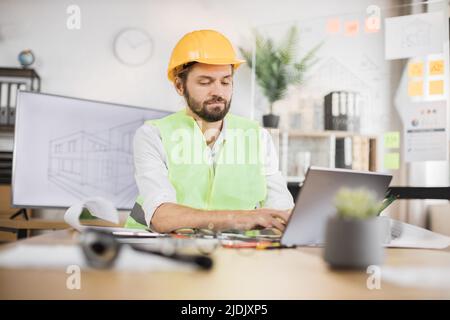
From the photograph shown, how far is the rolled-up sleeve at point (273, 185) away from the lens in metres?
1.52

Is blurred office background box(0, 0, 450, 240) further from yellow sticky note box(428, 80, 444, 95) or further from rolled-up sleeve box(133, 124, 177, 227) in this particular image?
rolled-up sleeve box(133, 124, 177, 227)

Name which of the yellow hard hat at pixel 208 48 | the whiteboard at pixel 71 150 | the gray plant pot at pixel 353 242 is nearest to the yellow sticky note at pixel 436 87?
the whiteboard at pixel 71 150

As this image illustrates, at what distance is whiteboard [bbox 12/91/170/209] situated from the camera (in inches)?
82.3

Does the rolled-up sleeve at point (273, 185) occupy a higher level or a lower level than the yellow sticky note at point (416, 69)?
lower

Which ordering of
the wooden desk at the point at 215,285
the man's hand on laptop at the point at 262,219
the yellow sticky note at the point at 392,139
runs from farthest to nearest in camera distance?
the yellow sticky note at the point at 392,139
the man's hand on laptop at the point at 262,219
the wooden desk at the point at 215,285

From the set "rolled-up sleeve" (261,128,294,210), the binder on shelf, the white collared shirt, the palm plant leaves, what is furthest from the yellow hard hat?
the binder on shelf

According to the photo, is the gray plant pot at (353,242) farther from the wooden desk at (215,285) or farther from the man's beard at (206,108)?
the man's beard at (206,108)

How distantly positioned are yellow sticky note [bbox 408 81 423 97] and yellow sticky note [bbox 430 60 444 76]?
10cm

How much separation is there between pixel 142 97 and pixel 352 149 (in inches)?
55.4

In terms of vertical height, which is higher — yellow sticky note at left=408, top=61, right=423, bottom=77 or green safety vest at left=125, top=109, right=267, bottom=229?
yellow sticky note at left=408, top=61, right=423, bottom=77

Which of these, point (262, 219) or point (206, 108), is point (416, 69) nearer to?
point (206, 108)

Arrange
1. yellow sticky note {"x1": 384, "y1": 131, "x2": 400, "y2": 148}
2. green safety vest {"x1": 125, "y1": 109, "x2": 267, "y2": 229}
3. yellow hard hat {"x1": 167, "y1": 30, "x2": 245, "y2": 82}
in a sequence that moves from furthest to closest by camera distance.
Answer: yellow sticky note {"x1": 384, "y1": 131, "x2": 400, "y2": 148}
green safety vest {"x1": 125, "y1": 109, "x2": 267, "y2": 229}
yellow hard hat {"x1": 167, "y1": 30, "x2": 245, "y2": 82}
